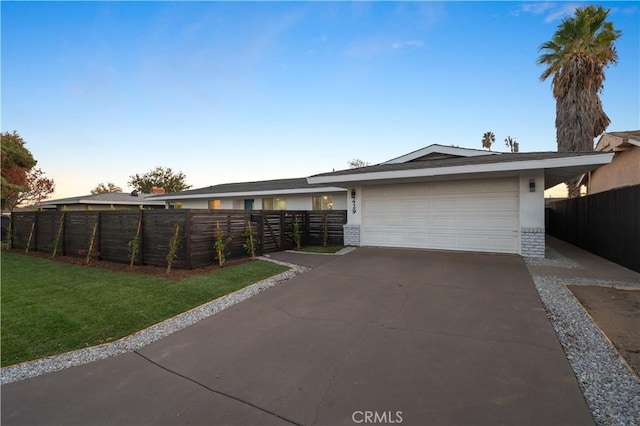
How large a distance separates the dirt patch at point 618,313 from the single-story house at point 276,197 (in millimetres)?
9425

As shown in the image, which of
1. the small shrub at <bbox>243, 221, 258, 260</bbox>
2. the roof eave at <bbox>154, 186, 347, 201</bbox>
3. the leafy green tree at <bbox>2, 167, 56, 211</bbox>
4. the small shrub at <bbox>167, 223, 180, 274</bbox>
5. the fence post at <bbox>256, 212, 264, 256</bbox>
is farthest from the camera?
the leafy green tree at <bbox>2, 167, 56, 211</bbox>

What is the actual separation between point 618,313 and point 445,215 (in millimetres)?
5763

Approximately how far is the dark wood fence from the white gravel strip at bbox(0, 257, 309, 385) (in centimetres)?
939

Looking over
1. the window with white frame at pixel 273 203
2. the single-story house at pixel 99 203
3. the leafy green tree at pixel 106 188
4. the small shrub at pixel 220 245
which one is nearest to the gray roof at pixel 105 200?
the single-story house at pixel 99 203

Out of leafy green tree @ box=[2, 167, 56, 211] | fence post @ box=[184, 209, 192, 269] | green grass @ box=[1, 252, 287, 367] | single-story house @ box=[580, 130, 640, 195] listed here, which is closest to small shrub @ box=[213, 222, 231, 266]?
green grass @ box=[1, 252, 287, 367]

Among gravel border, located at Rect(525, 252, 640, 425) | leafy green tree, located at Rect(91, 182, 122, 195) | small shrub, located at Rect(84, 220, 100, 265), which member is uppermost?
leafy green tree, located at Rect(91, 182, 122, 195)

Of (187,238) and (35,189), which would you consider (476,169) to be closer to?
(187,238)

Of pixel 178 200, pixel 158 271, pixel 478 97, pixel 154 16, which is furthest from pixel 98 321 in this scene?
pixel 178 200

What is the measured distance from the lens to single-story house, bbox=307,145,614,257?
8.44 meters

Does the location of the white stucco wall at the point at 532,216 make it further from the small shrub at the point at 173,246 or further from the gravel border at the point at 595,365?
the small shrub at the point at 173,246

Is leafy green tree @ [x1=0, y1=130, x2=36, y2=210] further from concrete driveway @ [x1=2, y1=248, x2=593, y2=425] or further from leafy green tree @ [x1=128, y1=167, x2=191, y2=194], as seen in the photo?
concrete driveway @ [x1=2, y1=248, x2=593, y2=425]

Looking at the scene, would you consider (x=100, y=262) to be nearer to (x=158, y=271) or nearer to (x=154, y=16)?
(x=158, y=271)

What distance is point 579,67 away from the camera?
1452 cm

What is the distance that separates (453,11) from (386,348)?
11818 mm
